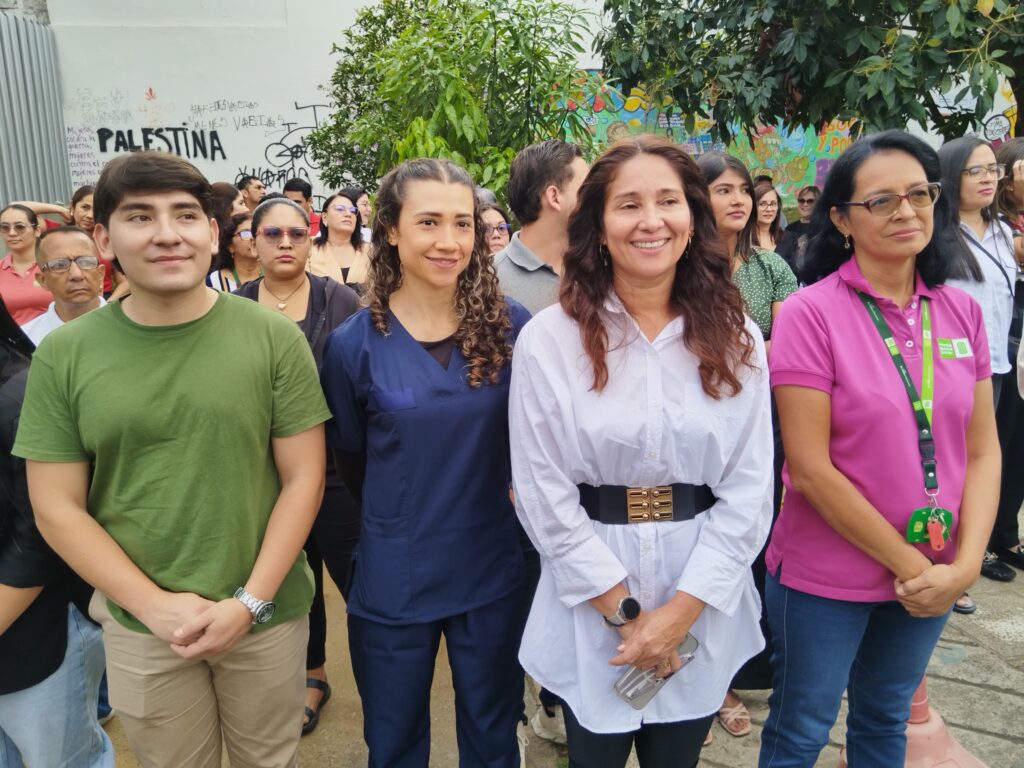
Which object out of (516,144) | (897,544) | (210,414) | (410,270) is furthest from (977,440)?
(516,144)

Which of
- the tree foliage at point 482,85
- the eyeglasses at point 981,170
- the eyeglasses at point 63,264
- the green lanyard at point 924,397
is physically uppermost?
the tree foliage at point 482,85

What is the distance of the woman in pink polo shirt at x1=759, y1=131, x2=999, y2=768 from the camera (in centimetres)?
193

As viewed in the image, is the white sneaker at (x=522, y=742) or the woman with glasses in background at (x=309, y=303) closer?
the white sneaker at (x=522, y=742)

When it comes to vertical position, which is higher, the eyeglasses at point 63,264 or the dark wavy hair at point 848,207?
the dark wavy hair at point 848,207

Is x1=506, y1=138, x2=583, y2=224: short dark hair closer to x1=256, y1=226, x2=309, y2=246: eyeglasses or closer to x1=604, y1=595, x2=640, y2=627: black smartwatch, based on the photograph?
x1=256, y1=226, x2=309, y2=246: eyeglasses

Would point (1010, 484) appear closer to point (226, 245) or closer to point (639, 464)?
point (639, 464)

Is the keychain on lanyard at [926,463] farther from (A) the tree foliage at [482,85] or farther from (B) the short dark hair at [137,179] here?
(A) the tree foliage at [482,85]

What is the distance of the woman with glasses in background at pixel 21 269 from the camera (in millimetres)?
4160

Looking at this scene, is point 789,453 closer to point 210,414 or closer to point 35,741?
point 210,414

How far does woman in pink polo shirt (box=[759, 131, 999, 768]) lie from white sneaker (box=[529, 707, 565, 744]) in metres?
0.86

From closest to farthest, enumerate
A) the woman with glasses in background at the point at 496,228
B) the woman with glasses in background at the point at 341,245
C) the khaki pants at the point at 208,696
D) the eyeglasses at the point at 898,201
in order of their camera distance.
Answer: the khaki pants at the point at 208,696
the eyeglasses at the point at 898,201
the woman with glasses in background at the point at 496,228
the woman with glasses in background at the point at 341,245

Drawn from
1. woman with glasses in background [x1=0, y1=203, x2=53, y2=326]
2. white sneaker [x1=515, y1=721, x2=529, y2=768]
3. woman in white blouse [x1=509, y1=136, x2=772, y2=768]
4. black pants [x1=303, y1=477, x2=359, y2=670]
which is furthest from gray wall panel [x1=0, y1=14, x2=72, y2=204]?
woman in white blouse [x1=509, y1=136, x2=772, y2=768]

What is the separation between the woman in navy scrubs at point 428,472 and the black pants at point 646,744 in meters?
0.31

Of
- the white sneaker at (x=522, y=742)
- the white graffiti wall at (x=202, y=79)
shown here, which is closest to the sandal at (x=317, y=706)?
the white sneaker at (x=522, y=742)
